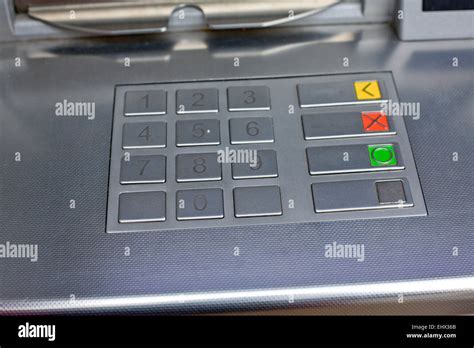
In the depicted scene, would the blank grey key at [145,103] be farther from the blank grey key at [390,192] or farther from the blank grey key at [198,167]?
the blank grey key at [390,192]

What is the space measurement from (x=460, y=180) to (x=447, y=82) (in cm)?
18

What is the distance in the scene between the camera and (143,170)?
2.61ft

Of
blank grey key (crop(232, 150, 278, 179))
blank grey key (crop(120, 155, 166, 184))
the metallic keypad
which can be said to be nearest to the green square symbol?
the metallic keypad

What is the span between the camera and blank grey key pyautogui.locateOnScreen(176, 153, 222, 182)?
0.79m

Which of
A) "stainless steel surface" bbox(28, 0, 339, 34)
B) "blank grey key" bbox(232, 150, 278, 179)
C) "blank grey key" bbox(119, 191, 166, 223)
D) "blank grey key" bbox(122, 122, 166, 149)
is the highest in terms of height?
"stainless steel surface" bbox(28, 0, 339, 34)

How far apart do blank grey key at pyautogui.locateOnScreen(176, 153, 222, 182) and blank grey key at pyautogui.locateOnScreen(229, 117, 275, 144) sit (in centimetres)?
4

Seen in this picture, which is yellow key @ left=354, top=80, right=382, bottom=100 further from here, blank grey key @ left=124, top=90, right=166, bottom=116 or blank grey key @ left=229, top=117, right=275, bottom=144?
blank grey key @ left=124, top=90, right=166, bottom=116

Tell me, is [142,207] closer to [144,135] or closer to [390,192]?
[144,135]

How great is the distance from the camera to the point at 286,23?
976 millimetres

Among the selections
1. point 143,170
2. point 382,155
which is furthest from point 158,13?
point 382,155

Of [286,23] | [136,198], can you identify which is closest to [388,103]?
[286,23]
